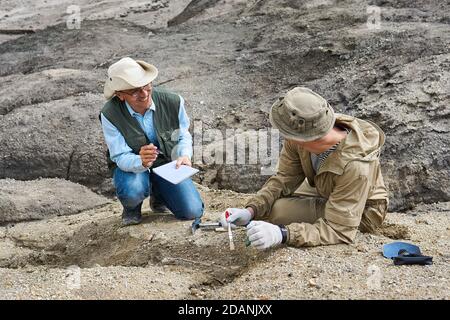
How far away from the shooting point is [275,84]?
21.6ft

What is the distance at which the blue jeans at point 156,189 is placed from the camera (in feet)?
14.1

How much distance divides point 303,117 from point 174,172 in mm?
1047

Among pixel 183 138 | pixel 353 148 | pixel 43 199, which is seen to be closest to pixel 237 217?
pixel 353 148

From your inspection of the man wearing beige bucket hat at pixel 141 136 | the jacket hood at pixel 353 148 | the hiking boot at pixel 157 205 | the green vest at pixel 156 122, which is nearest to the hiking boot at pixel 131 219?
the man wearing beige bucket hat at pixel 141 136

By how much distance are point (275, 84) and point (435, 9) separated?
186cm

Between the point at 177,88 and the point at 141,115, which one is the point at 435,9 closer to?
the point at 177,88

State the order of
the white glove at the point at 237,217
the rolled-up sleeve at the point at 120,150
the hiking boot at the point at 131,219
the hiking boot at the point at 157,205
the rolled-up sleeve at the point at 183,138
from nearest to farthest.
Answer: the white glove at the point at 237,217 → the rolled-up sleeve at the point at 120,150 → the rolled-up sleeve at the point at 183,138 → the hiking boot at the point at 131,219 → the hiking boot at the point at 157,205

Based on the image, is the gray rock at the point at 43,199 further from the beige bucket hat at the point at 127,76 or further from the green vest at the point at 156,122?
the beige bucket hat at the point at 127,76

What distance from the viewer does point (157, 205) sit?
4.66 metres

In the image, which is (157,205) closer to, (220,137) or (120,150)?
(120,150)

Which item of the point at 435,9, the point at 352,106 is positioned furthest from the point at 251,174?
the point at 435,9

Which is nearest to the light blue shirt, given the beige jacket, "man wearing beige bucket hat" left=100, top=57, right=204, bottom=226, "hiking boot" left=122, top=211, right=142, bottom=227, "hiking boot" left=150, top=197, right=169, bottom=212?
"man wearing beige bucket hat" left=100, top=57, right=204, bottom=226

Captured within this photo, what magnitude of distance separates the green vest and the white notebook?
189 mm

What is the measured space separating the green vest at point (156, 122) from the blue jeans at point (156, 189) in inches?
4.1
